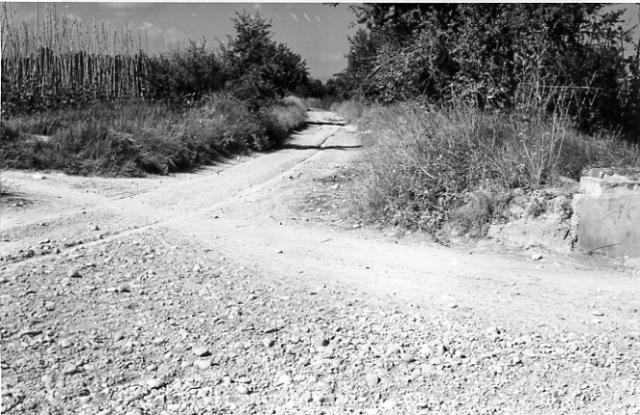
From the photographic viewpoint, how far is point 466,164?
7324mm

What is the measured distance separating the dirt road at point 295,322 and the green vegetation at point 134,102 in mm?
3877

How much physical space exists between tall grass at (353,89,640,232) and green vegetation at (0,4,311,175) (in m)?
5.14

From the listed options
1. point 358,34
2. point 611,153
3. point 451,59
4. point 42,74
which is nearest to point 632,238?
point 611,153

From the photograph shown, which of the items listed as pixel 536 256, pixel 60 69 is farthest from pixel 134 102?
pixel 536 256

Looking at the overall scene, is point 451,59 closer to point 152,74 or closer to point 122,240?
point 122,240

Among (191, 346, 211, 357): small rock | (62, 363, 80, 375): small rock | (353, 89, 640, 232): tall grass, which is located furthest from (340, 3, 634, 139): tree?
(62, 363, 80, 375): small rock

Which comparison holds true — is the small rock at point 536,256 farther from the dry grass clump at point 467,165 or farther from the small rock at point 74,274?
the small rock at point 74,274

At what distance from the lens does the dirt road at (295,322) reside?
349 centimetres

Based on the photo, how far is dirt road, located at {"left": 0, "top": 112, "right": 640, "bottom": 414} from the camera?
11.4 feet

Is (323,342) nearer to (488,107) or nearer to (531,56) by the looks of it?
(488,107)

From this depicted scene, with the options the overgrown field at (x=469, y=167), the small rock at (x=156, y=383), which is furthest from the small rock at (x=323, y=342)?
the overgrown field at (x=469, y=167)

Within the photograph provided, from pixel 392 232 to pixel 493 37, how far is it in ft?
16.3

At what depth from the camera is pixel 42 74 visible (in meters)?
14.9

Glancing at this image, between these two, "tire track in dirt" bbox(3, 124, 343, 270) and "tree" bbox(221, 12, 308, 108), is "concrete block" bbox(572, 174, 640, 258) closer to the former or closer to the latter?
"tire track in dirt" bbox(3, 124, 343, 270)
